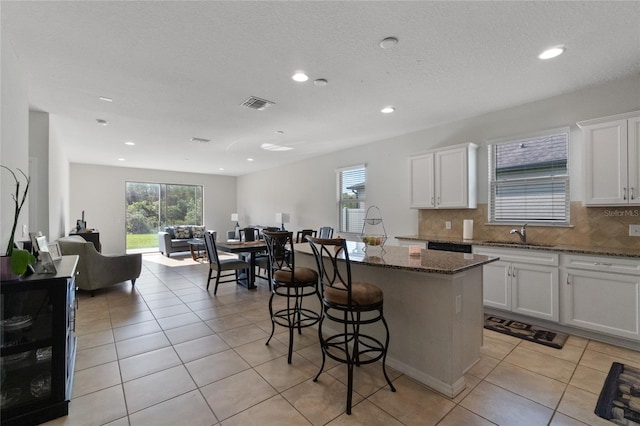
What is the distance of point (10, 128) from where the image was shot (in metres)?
2.37

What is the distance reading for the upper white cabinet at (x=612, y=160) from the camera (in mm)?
2838

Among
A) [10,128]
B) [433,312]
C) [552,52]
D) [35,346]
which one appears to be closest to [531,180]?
[552,52]

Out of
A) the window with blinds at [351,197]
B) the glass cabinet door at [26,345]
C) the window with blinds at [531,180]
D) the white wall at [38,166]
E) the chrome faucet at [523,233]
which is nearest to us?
the glass cabinet door at [26,345]

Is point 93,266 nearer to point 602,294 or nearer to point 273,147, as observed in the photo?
point 273,147

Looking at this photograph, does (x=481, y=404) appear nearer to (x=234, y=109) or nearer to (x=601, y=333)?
(x=601, y=333)

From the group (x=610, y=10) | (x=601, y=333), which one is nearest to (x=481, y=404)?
(x=601, y=333)

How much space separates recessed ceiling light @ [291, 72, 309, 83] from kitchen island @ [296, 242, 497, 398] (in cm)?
185

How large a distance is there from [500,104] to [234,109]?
3.46 meters

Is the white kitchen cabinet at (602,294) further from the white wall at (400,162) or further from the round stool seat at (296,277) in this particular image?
the round stool seat at (296,277)

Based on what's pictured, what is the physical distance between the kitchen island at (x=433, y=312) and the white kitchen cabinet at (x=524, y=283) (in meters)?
1.21

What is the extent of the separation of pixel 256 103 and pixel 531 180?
3.63 metres

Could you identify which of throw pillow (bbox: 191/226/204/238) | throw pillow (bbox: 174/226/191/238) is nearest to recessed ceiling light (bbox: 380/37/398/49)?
throw pillow (bbox: 191/226/204/238)

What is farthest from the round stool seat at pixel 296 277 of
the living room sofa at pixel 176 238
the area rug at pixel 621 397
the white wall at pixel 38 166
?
the living room sofa at pixel 176 238

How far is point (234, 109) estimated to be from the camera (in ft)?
12.8
